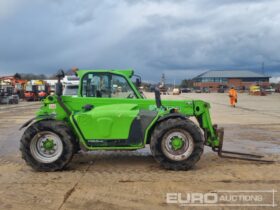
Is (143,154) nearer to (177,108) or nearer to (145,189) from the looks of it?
(177,108)

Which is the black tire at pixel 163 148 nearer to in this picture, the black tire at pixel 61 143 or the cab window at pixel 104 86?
the cab window at pixel 104 86

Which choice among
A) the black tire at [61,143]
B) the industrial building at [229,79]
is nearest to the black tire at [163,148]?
the black tire at [61,143]

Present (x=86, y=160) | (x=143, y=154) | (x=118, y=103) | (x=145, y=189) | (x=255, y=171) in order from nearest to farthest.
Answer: (x=145, y=189)
(x=255, y=171)
(x=118, y=103)
(x=86, y=160)
(x=143, y=154)

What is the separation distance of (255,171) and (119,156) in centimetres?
353

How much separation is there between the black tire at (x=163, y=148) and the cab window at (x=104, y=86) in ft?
4.74

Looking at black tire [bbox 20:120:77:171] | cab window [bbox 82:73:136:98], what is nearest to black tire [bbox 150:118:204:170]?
cab window [bbox 82:73:136:98]

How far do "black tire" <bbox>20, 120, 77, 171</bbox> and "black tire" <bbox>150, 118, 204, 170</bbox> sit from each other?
1.69m

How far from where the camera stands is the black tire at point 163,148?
933cm

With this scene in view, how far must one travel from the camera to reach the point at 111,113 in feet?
31.2

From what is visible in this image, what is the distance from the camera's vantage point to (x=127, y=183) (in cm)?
823

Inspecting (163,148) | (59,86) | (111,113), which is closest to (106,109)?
(111,113)

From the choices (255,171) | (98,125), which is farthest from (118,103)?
(255,171)

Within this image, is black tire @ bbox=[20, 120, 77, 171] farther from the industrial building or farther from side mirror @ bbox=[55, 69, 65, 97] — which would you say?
the industrial building

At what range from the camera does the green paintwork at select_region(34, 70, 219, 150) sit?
9.47m
